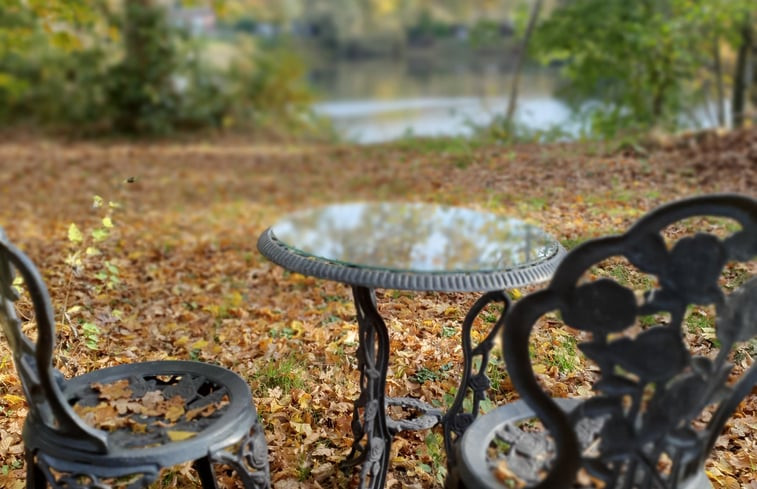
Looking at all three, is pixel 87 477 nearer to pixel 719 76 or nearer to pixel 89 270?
pixel 89 270

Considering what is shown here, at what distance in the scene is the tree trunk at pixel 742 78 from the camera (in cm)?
1053

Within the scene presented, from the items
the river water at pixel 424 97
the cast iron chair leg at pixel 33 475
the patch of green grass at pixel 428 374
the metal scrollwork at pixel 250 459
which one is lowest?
the patch of green grass at pixel 428 374

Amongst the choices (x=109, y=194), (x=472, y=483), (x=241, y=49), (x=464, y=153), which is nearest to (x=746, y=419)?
(x=472, y=483)

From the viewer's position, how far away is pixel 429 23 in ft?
86.7

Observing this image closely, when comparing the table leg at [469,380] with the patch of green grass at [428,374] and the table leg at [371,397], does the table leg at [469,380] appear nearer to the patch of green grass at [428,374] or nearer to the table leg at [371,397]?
the table leg at [371,397]

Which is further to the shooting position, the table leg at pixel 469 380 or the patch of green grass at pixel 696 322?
the patch of green grass at pixel 696 322

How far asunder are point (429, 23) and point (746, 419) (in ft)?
83.8

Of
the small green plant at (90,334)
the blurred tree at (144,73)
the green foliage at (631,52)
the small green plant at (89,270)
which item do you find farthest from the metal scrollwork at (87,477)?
the blurred tree at (144,73)

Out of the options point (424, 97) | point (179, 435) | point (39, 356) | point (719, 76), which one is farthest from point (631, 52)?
point (424, 97)

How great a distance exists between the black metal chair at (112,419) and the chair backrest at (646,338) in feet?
3.05

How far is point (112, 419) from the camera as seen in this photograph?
202cm

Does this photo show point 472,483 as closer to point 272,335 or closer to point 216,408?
point 216,408

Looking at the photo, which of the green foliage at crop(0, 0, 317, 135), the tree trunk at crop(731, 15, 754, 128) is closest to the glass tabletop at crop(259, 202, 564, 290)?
the green foliage at crop(0, 0, 317, 135)

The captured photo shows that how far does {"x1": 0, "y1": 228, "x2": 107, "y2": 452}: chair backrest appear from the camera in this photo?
1708 millimetres
